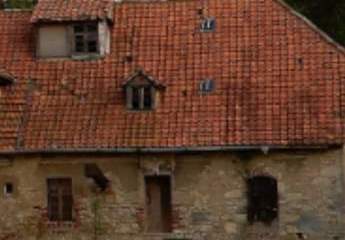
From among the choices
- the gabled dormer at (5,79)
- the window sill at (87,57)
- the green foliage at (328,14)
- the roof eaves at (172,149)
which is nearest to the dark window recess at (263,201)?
the roof eaves at (172,149)

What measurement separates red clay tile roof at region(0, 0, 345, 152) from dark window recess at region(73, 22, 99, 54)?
1.39 feet

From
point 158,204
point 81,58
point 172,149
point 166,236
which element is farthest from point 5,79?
point 166,236

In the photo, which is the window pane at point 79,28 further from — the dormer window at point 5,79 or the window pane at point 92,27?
the dormer window at point 5,79

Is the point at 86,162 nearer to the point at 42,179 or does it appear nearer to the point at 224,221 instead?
the point at 42,179

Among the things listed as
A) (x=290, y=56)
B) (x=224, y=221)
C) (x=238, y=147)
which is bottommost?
(x=224, y=221)

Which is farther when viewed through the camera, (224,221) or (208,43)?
(208,43)

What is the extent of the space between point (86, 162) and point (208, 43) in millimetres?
4850

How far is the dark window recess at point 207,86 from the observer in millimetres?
27656

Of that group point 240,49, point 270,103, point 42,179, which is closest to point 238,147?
point 270,103

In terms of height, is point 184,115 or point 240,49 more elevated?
point 240,49

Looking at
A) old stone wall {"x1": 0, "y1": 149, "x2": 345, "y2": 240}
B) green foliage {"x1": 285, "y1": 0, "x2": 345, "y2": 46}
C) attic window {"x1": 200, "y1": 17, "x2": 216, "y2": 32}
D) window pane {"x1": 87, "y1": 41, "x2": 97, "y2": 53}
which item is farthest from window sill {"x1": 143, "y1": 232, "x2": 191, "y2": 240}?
green foliage {"x1": 285, "y1": 0, "x2": 345, "y2": 46}

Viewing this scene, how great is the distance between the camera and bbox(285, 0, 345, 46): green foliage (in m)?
36.8

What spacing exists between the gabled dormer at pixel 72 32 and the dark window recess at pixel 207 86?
3.07 m

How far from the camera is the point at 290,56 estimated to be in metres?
Answer: 28.0
